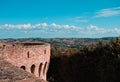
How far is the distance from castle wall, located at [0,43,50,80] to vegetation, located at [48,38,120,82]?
13.1 ft

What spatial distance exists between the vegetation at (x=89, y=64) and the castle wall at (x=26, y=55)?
4.00 metres

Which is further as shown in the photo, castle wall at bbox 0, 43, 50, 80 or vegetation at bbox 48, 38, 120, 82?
vegetation at bbox 48, 38, 120, 82

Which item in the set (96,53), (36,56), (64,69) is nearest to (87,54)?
(96,53)

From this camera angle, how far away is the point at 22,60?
16.5 metres

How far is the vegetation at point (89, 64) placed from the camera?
22.5m

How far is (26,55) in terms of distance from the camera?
55.5 ft

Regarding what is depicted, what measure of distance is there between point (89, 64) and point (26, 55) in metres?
8.74

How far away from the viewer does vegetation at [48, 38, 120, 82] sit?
22.5 meters

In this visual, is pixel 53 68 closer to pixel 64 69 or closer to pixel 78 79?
pixel 64 69

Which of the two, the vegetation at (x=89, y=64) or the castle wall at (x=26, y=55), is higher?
the castle wall at (x=26, y=55)

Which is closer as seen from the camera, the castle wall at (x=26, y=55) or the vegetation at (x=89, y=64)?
the castle wall at (x=26, y=55)

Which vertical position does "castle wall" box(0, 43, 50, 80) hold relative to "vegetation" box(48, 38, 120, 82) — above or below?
above

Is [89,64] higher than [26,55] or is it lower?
lower

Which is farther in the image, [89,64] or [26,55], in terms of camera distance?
[89,64]
